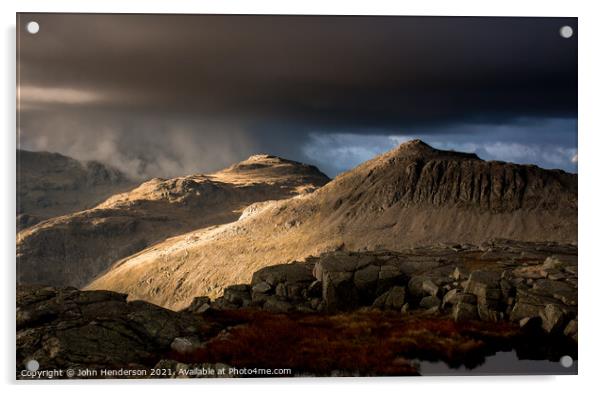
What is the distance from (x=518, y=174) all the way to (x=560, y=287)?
1289 inches

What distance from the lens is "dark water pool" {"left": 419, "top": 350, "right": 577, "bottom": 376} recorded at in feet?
54.5

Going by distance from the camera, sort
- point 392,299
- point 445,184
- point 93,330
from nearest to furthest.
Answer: point 93,330
point 392,299
point 445,184

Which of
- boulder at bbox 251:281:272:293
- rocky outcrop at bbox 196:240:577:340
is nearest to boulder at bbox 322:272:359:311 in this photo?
rocky outcrop at bbox 196:240:577:340

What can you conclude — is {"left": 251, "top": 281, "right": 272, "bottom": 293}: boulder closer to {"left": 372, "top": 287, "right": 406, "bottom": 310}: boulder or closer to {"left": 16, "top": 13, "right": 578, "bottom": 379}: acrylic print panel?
{"left": 16, "top": 13, "right": 578, "bottom": 379}: acrylic print panel

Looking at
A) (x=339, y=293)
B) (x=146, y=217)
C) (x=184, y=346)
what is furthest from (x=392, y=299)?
(x=146, y=217)

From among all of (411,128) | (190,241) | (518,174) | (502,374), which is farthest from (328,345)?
(190,241)

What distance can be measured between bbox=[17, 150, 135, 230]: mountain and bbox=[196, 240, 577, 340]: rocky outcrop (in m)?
7.47

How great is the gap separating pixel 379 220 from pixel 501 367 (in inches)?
1318

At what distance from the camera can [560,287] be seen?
1859 cm

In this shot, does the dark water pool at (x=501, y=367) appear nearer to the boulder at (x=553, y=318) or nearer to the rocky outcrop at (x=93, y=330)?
the boulder at (x=553, y=318)

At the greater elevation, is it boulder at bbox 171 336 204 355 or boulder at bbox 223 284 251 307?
boulder at bbox 223 284 251 307

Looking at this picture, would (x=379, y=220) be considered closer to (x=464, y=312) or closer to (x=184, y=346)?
(x=464, y=312)

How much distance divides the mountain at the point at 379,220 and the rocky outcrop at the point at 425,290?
69.1ft

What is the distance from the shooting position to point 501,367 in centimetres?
1681
